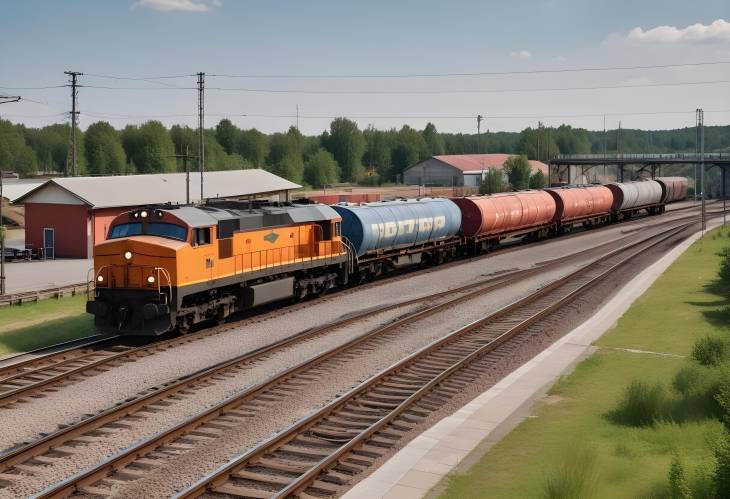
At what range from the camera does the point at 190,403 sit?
16.8m

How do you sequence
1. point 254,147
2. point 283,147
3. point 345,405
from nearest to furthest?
point 345,405, point 283,147, point 254,147

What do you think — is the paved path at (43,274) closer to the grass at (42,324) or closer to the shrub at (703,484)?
the grass at (42,324)

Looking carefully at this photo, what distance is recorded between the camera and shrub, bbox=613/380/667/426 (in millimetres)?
14242

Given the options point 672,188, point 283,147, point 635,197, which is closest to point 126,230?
point 635,197

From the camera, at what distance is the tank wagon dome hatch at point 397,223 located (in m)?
33.0

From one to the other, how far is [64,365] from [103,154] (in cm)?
12842

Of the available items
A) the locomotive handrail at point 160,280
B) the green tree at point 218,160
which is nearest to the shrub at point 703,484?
the locomotive handrail at point 160,280

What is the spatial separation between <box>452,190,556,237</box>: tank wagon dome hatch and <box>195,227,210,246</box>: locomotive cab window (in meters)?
21.9

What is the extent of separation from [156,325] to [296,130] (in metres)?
170

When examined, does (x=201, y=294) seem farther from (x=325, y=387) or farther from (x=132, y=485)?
(x=132, y=485)

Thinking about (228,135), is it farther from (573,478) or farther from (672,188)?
(573,478)

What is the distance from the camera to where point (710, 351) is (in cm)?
1766

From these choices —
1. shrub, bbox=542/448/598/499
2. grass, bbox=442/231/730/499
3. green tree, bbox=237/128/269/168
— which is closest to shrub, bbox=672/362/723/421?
grass, bbox=442/231/730/499

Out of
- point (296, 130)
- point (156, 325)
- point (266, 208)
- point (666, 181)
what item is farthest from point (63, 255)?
point (296, 130)
